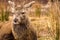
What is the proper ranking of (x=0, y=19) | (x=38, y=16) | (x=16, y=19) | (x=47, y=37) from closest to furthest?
(x=16, y=19) < (x=47, y=37) < (x=0, y=19) < (x=38, y=16)

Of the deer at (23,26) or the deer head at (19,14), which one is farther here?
the deer at (23,26)

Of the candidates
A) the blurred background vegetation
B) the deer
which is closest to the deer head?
the deer

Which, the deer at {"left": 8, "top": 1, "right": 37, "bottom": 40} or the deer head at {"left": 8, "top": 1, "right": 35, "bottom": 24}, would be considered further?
the deer at {"left": 8, "top": 1, "right": 37, "bottom": 40}

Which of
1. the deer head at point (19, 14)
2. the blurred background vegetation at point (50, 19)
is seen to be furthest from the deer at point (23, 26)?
the blurred background vegetation at point (50, 19)

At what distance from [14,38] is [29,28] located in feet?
1.63

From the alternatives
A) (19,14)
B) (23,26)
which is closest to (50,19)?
(23,26)

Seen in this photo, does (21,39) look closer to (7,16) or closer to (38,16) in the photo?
(7,16)

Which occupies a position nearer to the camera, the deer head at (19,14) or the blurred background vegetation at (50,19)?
the deer head at (19,14)

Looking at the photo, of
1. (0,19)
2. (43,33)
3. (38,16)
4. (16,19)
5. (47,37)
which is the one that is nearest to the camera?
(16,19)

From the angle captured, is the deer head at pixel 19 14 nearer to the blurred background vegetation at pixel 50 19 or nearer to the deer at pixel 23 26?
the deer at pixel 23 26

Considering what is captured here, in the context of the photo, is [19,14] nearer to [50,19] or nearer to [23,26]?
[23,26]

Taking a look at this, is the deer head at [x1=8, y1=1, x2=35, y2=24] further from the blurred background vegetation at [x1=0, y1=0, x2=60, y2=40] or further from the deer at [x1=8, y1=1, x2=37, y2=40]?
the blurred background vegetation at [x1=0, y1=0, x2=60, y2=40]

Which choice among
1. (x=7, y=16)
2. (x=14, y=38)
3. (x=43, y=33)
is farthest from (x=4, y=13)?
(x=14, y=38)

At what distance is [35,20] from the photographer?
11078 millimetres
